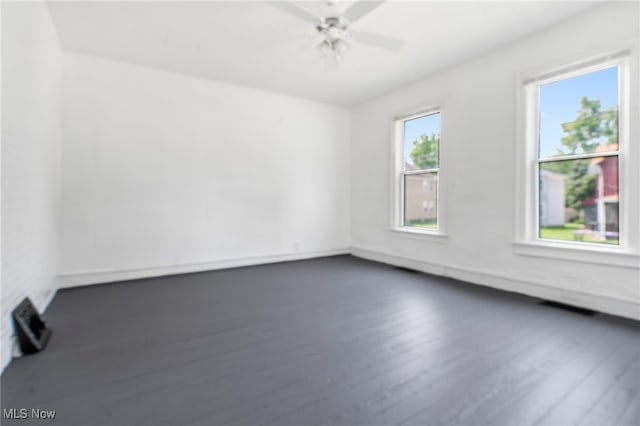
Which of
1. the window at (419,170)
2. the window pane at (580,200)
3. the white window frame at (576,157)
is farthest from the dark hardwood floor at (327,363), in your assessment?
the window at (419,170)

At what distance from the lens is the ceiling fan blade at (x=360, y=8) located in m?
2.20

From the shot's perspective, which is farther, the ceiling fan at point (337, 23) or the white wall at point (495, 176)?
the white wall at point (495, 176)

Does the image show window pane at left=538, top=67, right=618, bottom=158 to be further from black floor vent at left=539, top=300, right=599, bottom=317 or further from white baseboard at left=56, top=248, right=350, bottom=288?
white baseboard at left=56, top=248, right=350, bottom=288

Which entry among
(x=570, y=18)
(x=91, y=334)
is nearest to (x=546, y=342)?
(x=570, y=18)

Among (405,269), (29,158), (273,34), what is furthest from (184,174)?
(405,269)

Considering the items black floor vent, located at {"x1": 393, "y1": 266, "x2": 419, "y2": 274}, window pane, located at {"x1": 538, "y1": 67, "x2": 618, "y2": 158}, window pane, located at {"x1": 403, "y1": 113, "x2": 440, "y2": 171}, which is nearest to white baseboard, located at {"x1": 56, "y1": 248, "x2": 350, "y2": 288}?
black floor vent, located at {"x1": 393, "y1": 266, "x2": 419, "y2": 274}

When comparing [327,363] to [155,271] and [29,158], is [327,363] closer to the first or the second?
[29,158]

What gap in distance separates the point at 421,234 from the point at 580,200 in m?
1.89

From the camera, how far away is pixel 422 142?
4.63 meters

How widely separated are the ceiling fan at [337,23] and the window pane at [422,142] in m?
1.90

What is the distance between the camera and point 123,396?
1.59 meters

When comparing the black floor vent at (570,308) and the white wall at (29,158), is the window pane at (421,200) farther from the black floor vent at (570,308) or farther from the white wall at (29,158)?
the white wall at (29,158)

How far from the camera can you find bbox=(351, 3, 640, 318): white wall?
2.74m

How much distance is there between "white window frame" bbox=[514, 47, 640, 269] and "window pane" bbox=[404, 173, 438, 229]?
120 centimetres
